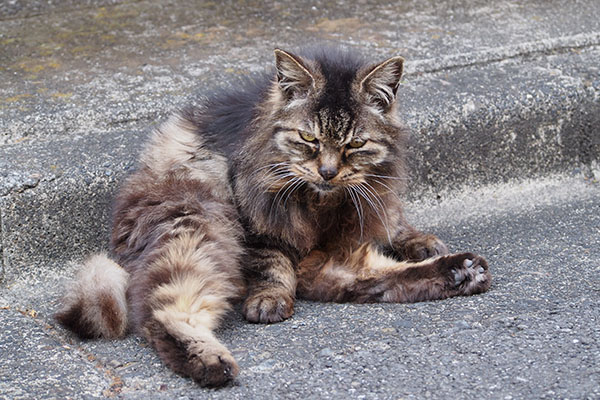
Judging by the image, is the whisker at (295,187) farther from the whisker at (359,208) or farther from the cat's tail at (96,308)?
the cat's tail at (96,308)

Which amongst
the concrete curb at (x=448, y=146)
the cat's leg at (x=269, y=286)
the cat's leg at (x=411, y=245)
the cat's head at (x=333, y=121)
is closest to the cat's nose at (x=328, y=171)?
the cat's head at (x=333, y=121)

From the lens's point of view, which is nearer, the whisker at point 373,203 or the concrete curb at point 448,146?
the whisker at point 373,203

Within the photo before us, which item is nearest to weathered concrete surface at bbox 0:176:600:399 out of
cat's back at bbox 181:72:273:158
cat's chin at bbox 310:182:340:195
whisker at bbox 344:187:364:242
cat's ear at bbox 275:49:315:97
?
whisker at bbox 344:187:364:242

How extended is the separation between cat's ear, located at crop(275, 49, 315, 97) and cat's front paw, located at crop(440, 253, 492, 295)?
2.90 ft

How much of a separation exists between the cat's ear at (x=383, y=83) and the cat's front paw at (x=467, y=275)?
2.22 feet

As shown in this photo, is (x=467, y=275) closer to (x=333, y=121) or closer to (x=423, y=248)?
(x=423, y=248)

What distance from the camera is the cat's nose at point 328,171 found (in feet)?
9.45

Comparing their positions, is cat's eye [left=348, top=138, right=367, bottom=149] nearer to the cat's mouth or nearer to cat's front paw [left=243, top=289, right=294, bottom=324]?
the cat's mouth

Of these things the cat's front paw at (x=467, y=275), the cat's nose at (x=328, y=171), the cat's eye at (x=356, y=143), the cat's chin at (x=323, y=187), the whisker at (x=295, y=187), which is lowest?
the cat's front paw at (x=467, y=275)

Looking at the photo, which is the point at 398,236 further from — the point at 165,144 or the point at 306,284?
the point at 165,144

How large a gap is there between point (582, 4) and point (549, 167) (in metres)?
1.56

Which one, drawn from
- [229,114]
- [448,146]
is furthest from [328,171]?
[448,146]

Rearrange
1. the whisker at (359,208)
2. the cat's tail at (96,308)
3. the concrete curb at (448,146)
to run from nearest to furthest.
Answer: the cat's tail at (96,308) < the whisker at (359,208) < the concrete curb at (448,146)

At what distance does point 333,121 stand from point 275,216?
47cm
